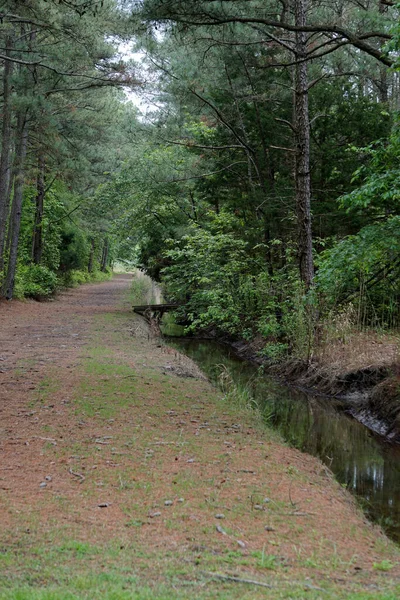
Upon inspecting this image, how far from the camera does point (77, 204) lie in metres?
30.6

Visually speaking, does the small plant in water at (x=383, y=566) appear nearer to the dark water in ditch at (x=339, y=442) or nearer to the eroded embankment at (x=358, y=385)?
the dark water in ditch at (x=339, y=442)

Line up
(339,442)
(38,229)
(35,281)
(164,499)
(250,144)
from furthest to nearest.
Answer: (38,229) → (35,281) → (250,144) → (339,442) → (164,499)

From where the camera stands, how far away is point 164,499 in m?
4.69

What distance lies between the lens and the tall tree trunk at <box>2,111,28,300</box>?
18.5 m

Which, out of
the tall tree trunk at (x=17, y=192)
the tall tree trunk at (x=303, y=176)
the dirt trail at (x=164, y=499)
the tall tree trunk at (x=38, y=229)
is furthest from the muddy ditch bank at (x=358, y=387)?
the tall tree trunk at (x=38, y=229)

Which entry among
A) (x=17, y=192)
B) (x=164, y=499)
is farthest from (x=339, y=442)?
(x=17, y=192)

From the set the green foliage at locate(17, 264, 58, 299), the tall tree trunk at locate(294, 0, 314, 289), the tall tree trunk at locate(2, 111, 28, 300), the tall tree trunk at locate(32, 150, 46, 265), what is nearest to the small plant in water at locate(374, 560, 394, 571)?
the tall tree trunk at locate(294, 0, 314, 289)

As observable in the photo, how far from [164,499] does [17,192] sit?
1657 centimetres

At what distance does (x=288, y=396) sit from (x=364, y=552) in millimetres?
6878

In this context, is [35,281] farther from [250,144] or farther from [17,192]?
[250,144]

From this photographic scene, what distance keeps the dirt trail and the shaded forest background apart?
408cm

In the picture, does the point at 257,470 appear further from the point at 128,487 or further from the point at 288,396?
the point at 288,396

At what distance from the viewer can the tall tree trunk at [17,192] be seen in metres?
18.5

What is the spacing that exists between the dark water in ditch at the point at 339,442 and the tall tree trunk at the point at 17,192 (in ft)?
30.3
